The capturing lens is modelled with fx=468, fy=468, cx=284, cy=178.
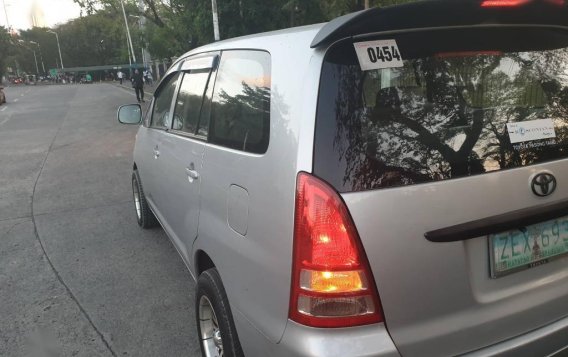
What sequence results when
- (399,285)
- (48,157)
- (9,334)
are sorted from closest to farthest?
(399,285) < (9,334) < (48,157)

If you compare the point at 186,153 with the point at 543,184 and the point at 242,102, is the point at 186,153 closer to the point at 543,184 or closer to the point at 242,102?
the point at 242,102

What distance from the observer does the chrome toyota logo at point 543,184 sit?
1.78m

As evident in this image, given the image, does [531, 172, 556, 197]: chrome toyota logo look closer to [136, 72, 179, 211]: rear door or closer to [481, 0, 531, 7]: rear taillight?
[481, 0, 531, 7]: rear taillight

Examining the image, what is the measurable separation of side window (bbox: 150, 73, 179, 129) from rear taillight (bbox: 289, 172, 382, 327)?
2.22m

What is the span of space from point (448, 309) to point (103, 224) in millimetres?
4729

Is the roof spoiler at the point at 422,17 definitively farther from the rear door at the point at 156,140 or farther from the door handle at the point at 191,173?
the rear door at the point at 156,140

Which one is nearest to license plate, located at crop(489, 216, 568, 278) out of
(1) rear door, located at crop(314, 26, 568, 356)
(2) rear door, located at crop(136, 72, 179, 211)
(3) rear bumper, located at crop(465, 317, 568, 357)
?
(1) rear door, located at crop(314, 26, 568, 356)

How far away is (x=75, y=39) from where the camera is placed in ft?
336

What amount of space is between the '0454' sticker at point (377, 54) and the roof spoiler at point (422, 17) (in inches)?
1.8

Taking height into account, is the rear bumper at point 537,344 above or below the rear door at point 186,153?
below

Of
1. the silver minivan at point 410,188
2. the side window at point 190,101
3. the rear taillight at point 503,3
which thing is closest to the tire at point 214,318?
the silver minivan at point 410,188

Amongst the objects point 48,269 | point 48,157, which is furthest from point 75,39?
point 48,269

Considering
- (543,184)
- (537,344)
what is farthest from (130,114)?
(537,344)

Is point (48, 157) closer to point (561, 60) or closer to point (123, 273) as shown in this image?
point (123, 273)
